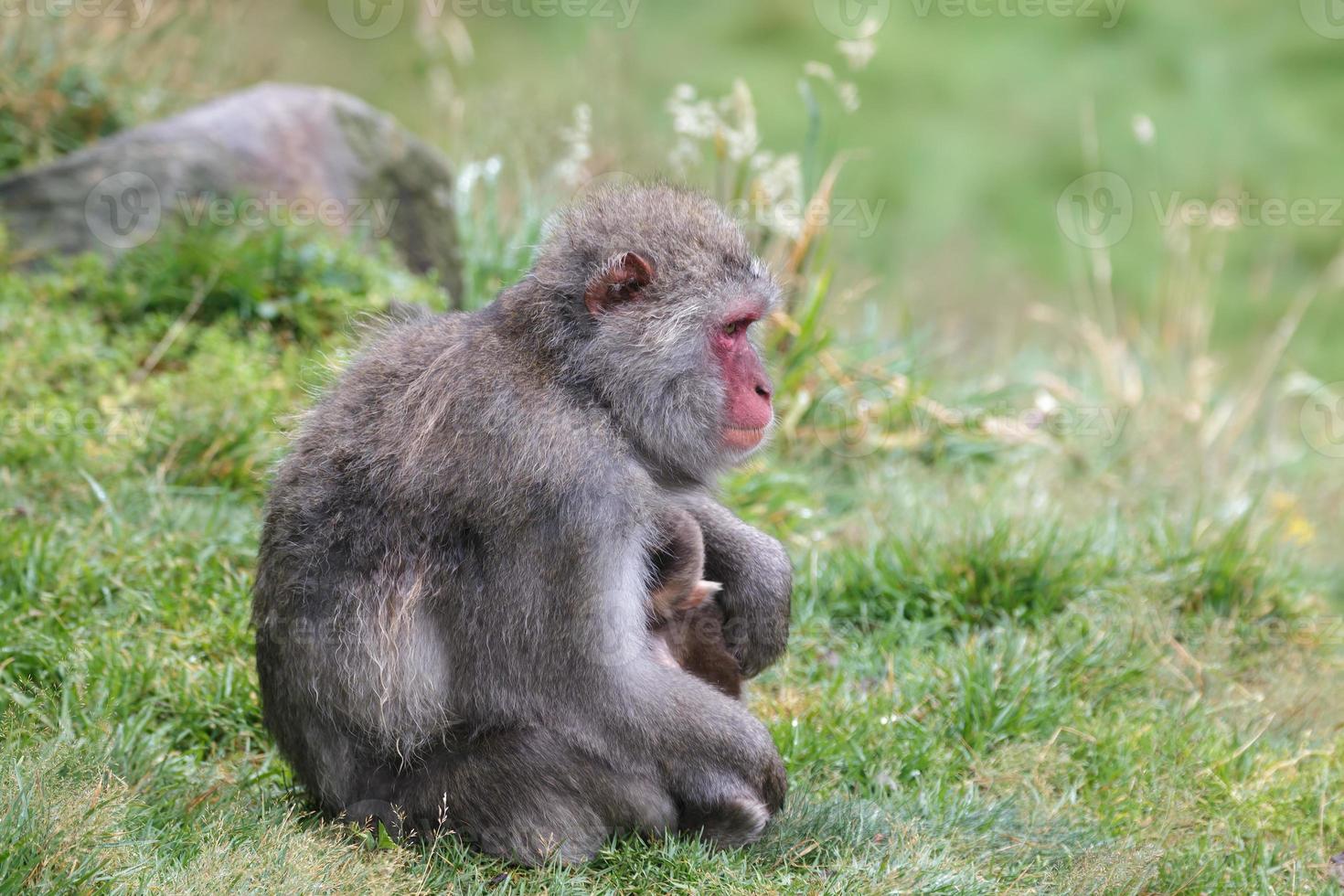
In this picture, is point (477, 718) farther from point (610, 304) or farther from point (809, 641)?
point (809, 641)

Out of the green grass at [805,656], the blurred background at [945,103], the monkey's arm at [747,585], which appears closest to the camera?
the green grass at [805,656]

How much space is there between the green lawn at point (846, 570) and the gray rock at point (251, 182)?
0.25 metres

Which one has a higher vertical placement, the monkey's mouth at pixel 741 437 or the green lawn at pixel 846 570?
the monkey's mouth at pixel 741 437

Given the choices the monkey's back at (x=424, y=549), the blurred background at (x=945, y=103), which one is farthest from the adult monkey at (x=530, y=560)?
the blurred background at (x=945, y=103)

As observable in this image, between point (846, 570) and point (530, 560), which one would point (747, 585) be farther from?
point (846, 570)

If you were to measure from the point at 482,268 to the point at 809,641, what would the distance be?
3470 millimetres

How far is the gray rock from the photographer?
721cm

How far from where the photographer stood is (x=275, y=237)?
6980mm

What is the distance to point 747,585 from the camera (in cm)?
418

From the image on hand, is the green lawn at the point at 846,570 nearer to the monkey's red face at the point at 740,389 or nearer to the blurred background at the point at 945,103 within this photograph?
the blurred background at the point at 945,103

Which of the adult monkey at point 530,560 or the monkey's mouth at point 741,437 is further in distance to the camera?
the monkey's mouth at point 741,437

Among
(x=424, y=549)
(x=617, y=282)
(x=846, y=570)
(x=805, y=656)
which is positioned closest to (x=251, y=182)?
(x=846, y=570)

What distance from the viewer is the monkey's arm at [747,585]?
4.19 m

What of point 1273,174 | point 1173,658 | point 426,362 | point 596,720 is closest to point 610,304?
point 426,362
